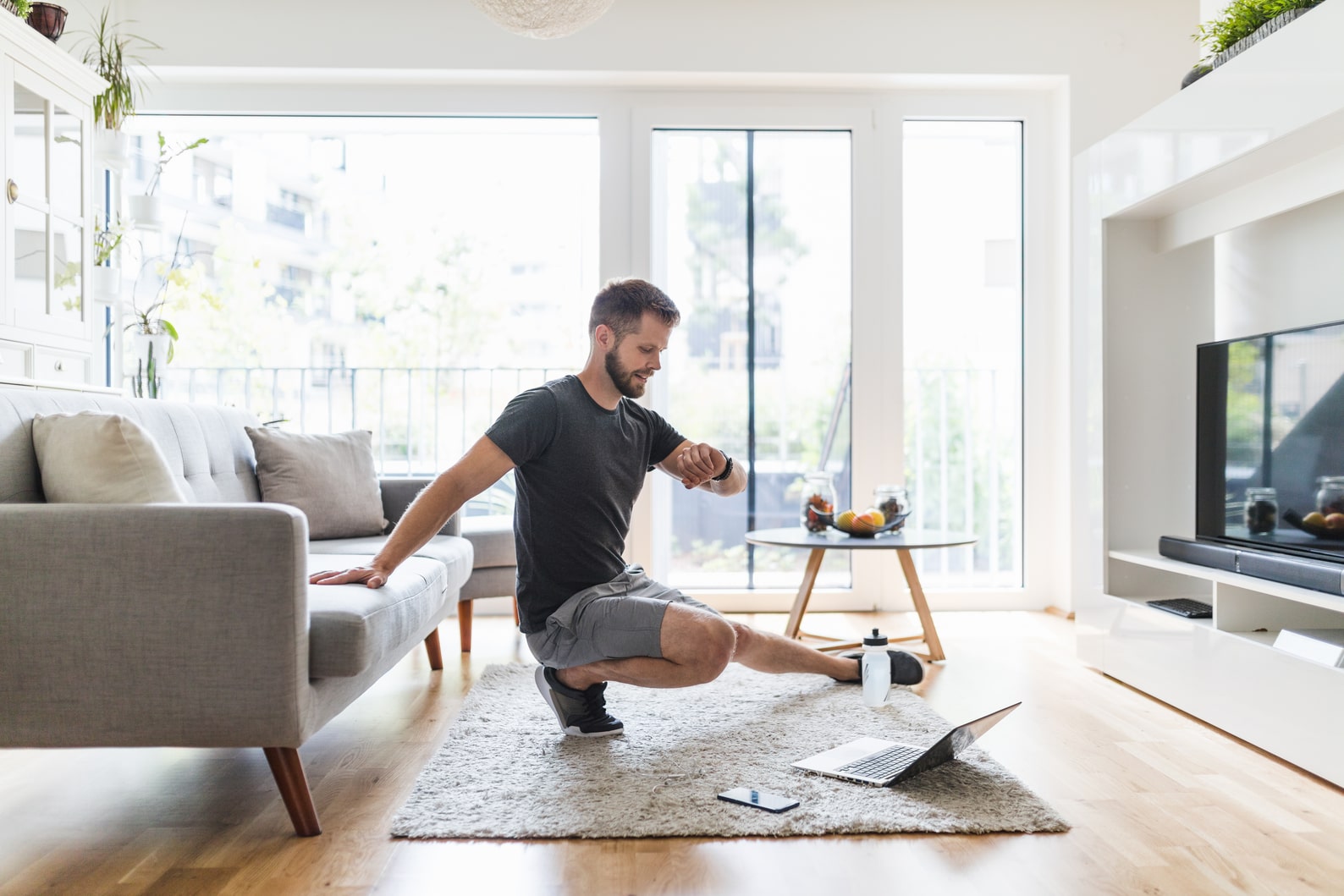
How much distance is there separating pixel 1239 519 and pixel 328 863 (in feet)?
8.10

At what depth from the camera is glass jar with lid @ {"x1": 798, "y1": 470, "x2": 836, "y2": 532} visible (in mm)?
3480

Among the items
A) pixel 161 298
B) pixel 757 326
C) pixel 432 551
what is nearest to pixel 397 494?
pixel 432 551

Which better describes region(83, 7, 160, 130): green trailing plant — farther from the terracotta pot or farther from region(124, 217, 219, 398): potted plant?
region(124, 217, 219, 398): potted plant

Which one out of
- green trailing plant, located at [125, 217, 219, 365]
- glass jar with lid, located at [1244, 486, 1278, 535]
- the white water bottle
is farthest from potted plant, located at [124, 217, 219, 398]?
glass jar with lid, located at [1244, 486, 1278, 535]

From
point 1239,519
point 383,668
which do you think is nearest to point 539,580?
point 383,668

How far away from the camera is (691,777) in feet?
7.08

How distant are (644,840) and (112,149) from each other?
3.57m

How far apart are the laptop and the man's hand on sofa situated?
96 centimetres

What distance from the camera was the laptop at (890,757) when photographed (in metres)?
2.09

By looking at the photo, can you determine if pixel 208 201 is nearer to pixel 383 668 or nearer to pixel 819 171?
pixel 819 171

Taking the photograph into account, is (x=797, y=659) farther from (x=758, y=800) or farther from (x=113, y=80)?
(x=113, y=80)

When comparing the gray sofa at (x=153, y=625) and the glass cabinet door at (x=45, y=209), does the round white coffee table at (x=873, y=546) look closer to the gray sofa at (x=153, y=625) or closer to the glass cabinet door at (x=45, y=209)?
the gray sofa at (x=153, y=625)

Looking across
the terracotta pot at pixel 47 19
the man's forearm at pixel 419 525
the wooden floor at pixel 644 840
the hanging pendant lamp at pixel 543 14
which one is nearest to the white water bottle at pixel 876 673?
the wooden floor at pixel 644 840

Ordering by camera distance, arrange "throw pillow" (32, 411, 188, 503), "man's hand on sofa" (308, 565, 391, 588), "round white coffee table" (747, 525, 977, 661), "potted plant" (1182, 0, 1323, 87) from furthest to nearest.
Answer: "round white coffee table" (747, 525, 977, 661)
"potted plant" (1182, 0, 1323, 87)
"man's hand on sofa" (308, 565, 391, 588)
"throw pillow" (32, 411, 188, 503)
